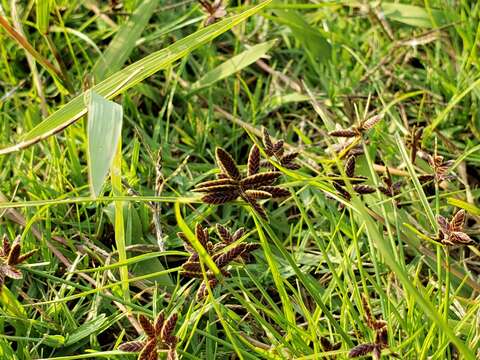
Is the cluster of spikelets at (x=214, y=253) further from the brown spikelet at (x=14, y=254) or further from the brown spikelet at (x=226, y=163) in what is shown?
the brown spikelet at (x=14, y=254)

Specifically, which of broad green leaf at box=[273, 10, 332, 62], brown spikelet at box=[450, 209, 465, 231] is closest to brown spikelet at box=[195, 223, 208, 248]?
brown spikelet at box=[450, 209, 465, 231]

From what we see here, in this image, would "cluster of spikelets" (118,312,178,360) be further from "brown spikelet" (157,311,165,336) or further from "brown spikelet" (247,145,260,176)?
"brown spikelet" (247,145,260,176)

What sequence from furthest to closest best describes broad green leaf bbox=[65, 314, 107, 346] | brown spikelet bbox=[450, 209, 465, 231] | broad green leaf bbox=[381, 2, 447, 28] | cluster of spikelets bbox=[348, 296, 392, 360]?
1. broad green leaf bbox=[381, 2, 447, 28]
2. broad green leaf bbox=[65, 314, 107, 346]
3. brown spikelet bbox=[450, 209, 465, 231]
4. cluster of spikelets bbox=[348, 296, 392, 360]

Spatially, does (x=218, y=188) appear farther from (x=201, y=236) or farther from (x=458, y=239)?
(x=458, y=239)

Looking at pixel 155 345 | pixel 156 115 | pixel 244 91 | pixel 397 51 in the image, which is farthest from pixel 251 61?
pixel 155 345

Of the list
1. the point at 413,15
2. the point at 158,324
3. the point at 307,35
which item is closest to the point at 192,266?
the point at 158,324
